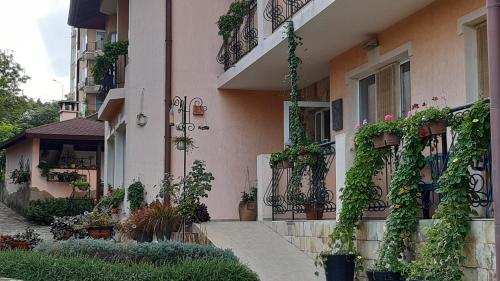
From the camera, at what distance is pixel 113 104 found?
1761 centimetres

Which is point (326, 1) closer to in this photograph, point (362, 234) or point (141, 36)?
point (362, 234)

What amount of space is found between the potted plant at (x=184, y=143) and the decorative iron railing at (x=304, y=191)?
8.46ft

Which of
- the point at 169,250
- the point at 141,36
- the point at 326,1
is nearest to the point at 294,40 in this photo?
the point at 326,1

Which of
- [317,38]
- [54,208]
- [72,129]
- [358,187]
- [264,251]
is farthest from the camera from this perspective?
[72,129]

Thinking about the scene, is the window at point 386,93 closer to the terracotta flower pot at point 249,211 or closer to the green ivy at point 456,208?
the terracotta flower pot at point 249,211

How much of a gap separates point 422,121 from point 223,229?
204 inches

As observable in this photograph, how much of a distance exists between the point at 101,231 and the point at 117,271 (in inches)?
190

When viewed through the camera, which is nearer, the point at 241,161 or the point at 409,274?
the point at 409,274

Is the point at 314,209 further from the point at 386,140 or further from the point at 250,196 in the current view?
the point at 250,196

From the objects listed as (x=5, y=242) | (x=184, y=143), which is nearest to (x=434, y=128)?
(x=184, y=143)

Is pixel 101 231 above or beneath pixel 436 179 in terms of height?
beneath

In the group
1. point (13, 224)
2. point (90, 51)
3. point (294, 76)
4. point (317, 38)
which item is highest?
point (90, 51)

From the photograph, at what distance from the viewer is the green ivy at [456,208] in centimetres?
603

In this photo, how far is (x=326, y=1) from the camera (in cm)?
918
